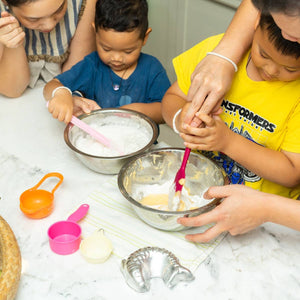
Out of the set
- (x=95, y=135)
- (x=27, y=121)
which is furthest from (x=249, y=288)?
(x=27, y=121)

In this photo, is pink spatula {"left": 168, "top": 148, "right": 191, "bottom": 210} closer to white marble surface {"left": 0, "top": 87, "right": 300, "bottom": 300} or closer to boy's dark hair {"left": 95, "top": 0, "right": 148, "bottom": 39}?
white marble surface {"left": 0, "top": 87, "right": 300, "bottom": 300}

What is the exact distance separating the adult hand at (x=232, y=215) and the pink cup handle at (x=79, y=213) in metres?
0.26

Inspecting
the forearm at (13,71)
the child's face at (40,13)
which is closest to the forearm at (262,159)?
the child's face at (40,13)

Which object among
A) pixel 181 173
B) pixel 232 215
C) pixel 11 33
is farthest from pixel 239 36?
pixel 11 33

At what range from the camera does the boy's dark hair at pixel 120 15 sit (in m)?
1.46

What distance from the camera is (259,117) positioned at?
1.23 m

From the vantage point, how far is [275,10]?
2.46 feet

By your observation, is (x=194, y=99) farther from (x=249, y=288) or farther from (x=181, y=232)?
(x=249, y=288)

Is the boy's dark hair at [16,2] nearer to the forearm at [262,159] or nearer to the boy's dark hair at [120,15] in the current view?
the boy's dark hair at [120,15]

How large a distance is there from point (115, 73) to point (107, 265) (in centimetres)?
94

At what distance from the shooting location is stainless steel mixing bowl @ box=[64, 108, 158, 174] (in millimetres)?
1143

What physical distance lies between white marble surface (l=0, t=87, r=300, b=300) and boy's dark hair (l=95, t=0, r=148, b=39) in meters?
0.58

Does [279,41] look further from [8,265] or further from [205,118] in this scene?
[8,265]

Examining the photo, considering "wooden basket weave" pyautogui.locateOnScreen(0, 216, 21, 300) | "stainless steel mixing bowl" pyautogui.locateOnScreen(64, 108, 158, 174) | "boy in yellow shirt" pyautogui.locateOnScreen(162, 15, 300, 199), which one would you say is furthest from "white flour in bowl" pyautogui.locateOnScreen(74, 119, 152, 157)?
"wooden basket weave" pyautogui.locateOnScreen(0, 216, 21, 300)
